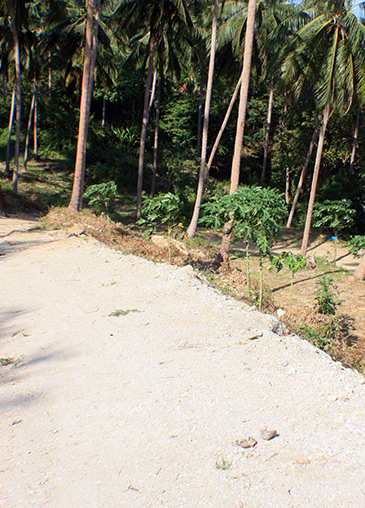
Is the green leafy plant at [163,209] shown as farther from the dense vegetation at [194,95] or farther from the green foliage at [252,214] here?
the dense vegetation at [194,95]

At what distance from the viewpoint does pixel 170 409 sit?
12.8 feet

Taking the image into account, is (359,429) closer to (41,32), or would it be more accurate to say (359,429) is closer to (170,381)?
(170,381)

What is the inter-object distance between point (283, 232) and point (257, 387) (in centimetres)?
1884

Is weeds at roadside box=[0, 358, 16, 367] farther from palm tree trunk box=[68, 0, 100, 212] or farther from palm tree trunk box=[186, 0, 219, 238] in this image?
palm tree trunk box=[186, 0, 219, 238]

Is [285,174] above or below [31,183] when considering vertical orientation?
above

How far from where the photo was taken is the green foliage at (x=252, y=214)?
876 cm

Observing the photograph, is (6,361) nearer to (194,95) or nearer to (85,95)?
(85,95)

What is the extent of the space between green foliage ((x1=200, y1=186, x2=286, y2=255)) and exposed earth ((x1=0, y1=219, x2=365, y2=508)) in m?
2.37

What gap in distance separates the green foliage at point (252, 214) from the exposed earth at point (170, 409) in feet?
7.77

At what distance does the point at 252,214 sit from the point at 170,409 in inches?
226

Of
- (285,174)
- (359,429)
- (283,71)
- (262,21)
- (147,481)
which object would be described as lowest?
(147,481)

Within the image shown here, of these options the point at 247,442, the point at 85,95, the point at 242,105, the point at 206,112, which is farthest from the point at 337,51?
the point at 247,442

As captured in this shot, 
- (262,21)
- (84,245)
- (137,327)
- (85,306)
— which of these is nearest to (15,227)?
(84,245)

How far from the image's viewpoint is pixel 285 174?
2598cm
